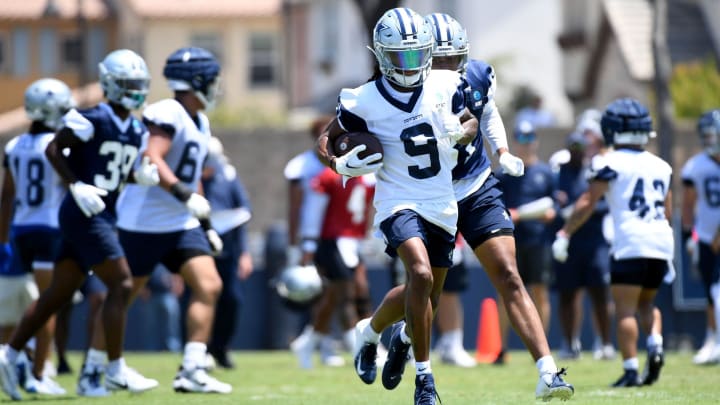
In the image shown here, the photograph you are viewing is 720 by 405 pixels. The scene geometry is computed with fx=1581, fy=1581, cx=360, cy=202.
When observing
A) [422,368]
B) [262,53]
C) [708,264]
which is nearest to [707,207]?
[708,264]

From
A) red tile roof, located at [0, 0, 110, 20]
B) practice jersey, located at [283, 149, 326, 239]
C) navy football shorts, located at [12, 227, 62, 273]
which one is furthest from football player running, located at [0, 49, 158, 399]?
red tile roof, located at [0, 0, 110, 20]

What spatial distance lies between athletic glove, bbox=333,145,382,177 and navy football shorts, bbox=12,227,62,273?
379cm

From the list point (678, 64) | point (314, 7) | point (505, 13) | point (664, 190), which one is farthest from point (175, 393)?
point (314, 7)

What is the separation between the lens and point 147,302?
64.2ft

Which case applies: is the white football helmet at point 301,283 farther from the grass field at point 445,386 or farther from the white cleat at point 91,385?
the white cleat at point 91,385

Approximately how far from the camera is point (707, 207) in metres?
13.7

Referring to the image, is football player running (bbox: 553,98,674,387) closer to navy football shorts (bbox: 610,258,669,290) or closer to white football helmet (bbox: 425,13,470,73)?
navy football shorts (bbox: 610,258,669,290)

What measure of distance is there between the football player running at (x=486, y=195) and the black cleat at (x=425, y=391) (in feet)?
2.00

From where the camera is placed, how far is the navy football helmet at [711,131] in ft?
43.6

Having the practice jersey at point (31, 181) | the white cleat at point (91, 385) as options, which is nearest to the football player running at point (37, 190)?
the practice jersey at point (31, 181)

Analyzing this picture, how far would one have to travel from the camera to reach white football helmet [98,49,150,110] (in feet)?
33.7

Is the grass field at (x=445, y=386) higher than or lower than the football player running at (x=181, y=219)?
lower

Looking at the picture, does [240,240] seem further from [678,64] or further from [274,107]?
[274,107]

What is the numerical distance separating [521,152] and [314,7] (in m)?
33.9
